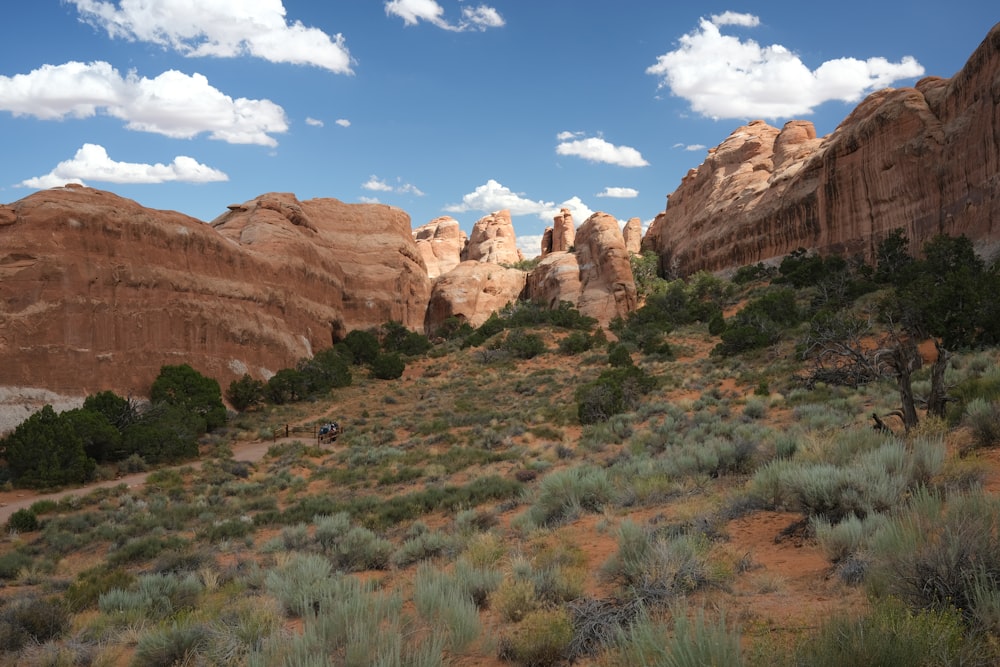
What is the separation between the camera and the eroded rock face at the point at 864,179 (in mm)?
30516

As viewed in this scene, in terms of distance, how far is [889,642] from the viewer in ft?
8.11

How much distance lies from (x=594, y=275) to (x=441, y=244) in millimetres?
48285

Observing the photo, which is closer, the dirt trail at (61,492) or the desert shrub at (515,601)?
the desert shrub at (515,601)

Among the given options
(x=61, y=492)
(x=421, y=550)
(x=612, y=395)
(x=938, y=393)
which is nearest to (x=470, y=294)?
(x=612, y=395)

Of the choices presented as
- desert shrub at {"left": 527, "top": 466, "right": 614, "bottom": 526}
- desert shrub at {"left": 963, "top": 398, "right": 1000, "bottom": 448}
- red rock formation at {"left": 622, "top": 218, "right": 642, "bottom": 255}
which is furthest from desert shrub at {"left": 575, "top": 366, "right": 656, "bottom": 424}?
red rock formation at {"left": 622, "top": 218, "right": 642, "bottom": 255}

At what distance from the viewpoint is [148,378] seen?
23344mm

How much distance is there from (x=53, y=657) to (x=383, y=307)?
132 feet

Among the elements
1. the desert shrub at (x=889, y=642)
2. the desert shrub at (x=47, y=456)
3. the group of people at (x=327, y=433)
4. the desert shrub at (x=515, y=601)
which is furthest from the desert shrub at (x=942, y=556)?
the desert shrub at (x=47, y=456)

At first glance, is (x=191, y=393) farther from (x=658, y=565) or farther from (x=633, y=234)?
(x=633, y=234)

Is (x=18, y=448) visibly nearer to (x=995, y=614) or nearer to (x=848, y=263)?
(x=995, y=614)

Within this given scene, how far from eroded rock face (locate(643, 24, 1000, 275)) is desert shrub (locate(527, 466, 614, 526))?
102 ft

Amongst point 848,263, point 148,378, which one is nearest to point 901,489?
point 148,378

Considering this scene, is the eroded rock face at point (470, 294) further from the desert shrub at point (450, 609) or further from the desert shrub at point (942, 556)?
the desert shrub at point (942, 556)

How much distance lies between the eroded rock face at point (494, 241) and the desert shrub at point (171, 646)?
83.4 meters
